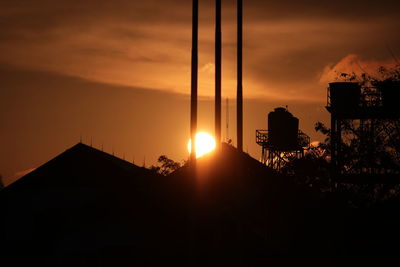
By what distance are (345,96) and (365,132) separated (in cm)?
329

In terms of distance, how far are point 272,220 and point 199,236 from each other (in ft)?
14.4

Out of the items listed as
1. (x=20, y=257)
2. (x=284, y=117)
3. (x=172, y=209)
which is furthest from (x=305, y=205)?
(x=284, y=117)

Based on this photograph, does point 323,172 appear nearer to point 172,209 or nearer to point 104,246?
point 172,209

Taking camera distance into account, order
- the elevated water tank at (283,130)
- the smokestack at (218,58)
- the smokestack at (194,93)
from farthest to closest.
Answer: the elevated water tank at (283,130) → the smokestack at (218,58) → the smokestack at (194,93)

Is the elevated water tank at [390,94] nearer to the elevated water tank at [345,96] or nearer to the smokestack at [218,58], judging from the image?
the elevated water tank at [345,96]

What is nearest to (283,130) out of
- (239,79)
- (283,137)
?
(283,137)

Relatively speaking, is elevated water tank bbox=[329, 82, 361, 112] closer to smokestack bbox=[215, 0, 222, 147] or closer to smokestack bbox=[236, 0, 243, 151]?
smokestack bbox=[236, 0, 243, 151]

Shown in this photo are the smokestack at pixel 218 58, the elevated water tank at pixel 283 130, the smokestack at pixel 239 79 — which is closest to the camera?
the smokestack at pixel 218 58

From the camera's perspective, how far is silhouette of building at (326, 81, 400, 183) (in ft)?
134

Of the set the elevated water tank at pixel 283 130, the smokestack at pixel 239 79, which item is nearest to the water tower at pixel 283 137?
the elevated water tank at pixel 283 130

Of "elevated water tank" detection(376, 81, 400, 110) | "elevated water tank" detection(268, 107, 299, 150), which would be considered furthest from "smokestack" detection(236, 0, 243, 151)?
"elevated water tank" detection(268, 107, 299, 150)

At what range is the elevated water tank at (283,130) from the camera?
180 feet

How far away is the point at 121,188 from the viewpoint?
105ft

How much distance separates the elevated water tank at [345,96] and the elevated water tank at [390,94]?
2.03 meters
